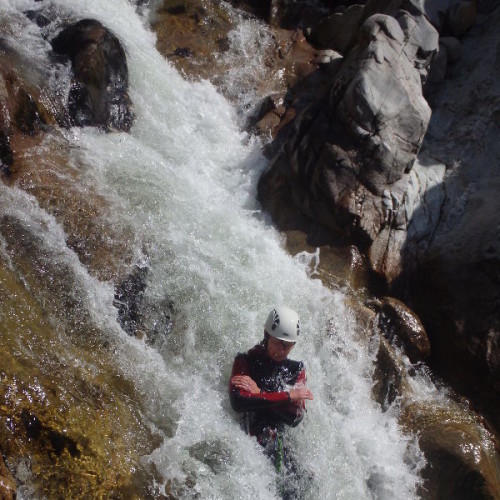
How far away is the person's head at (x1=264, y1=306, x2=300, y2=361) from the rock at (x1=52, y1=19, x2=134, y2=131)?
4320 mm

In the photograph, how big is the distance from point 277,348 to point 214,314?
3.91 feet

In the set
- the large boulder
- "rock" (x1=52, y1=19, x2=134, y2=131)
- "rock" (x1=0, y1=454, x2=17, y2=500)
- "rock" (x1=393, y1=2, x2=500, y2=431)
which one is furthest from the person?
"rock" (x1=52, y1=19, x2=134, y2=131)

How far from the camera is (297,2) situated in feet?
40.0

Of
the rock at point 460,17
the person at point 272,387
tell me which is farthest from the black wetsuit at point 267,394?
the rock at point 460,17

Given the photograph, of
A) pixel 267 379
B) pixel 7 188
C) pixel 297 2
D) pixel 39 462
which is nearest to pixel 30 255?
pixel 7 188

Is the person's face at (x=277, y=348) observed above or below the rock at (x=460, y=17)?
below

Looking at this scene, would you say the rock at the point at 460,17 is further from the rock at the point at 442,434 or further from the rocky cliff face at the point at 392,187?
the rock at the point at 442,434

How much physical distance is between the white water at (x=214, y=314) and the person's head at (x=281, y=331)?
0.72 metres

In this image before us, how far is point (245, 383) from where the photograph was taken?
Result: 5.05 metres

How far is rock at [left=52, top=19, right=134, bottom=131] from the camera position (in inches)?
316

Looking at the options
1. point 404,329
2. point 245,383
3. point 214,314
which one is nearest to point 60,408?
point 245,383

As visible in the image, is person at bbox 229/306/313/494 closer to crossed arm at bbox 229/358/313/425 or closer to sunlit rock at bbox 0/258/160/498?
crossed arm at bbox 229/358/313/425

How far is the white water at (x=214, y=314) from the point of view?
4957 millimetres

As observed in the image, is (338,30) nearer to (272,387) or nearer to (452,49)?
(452,49)
